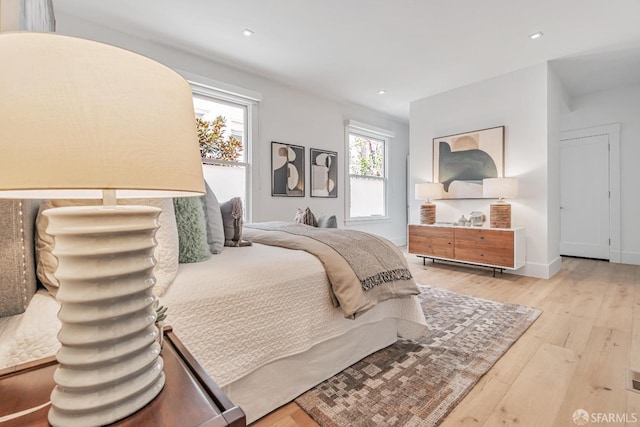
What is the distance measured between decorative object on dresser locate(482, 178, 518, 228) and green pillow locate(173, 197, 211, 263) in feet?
11.6

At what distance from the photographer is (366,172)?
18.1 feet

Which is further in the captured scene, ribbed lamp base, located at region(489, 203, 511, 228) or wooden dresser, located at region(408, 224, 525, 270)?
ribbed lamp base, located at region(489, 203, 511, 228)

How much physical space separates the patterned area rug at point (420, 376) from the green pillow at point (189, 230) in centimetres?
84

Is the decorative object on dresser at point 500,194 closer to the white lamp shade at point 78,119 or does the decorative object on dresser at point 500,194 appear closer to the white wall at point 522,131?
the white wall at point 522,131

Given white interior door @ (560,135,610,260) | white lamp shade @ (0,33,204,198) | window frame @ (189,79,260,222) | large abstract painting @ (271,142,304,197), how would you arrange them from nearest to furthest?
white lamp shade @ (0,33,204,198)
window frame @ (189,79,260,222)
large abstract painting @ (271,142,304,197)
white interior door @ (560,135,610,260)

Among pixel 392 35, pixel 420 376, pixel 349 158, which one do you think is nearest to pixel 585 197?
pixel 349 158

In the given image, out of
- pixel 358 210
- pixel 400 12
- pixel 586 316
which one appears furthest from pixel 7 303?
pixel 358 210

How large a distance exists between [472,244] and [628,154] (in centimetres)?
301

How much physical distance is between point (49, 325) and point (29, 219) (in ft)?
1.07

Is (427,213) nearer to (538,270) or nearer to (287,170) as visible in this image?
(538,270)

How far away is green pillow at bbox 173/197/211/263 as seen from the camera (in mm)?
1258

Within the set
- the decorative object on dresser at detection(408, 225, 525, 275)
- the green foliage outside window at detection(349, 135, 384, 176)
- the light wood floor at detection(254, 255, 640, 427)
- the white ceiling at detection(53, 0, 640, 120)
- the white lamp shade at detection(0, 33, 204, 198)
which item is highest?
the white ceiling at detection(53, 0, 640, 120)

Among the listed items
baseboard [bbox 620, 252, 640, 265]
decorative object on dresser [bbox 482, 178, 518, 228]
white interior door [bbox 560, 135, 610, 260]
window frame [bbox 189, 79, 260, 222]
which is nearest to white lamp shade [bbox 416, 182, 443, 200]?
decorative object on dresser [bbox 482, 178, 518, 228]

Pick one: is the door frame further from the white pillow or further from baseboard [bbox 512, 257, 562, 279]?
the white pillow
